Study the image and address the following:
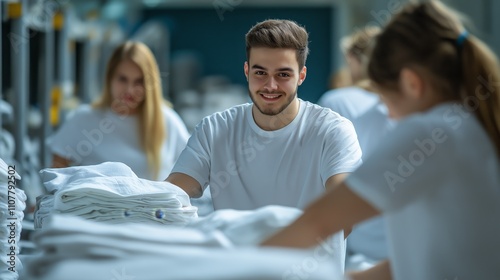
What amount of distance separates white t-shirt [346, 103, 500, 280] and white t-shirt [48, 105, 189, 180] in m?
2.12

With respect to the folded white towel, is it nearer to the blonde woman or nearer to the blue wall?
the blonde woman

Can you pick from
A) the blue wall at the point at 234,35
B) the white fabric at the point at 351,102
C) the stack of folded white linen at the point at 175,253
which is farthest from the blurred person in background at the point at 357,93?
the blue wall at the point at 234,35

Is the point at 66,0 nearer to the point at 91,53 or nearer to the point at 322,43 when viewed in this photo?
the point at 91,53

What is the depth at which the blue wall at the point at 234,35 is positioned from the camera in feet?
37.0

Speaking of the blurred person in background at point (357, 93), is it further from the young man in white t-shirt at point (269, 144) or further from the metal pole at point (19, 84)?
the young man in white t-shirt at point (269, 144)

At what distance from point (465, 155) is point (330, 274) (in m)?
0.37

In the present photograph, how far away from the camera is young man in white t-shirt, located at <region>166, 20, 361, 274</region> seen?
2250 mm

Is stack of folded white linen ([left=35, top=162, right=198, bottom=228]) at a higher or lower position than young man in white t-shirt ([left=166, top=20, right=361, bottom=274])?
lower

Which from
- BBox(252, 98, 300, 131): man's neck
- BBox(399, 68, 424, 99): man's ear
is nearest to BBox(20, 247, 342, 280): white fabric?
BBox(399, 68, 424, 99): man's ear

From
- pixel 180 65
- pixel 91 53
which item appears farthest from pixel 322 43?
pixel 91 53

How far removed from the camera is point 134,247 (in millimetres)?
1234

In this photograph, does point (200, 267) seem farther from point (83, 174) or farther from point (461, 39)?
point (83, 174)

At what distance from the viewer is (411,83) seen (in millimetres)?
1427

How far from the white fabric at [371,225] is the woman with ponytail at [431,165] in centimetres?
215
